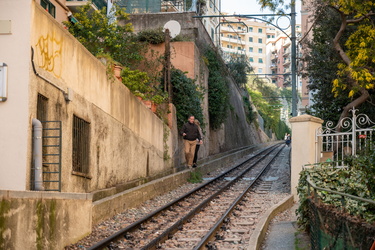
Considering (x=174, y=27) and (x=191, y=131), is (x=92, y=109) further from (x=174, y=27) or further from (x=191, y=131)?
(x=174, y=27)

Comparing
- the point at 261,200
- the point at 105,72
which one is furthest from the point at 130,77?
the point at 261,200

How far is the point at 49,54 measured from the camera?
392 inches

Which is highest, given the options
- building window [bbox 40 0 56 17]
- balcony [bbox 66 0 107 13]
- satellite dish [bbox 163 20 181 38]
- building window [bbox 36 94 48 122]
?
balcony [bbox 66 0 107 13]

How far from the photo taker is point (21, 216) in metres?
7.14

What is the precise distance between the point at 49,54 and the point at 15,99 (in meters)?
1.36

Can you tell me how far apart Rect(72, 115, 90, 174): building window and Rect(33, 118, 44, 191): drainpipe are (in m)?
2.05

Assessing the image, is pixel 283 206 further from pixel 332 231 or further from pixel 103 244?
pixel 332 231

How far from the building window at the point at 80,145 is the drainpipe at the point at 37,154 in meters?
2.05

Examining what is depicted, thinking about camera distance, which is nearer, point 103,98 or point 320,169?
point 320,169

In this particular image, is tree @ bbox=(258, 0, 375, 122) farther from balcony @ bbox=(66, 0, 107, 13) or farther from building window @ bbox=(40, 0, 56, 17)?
balcony @ bbox=(66, 0, 107, 13)

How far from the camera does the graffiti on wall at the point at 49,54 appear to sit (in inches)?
377

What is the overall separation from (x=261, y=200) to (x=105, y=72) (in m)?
5.01

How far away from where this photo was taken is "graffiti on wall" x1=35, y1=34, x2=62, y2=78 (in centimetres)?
957

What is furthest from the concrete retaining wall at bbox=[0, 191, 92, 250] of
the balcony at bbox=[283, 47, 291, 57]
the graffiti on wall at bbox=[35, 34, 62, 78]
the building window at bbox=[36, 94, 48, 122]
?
the balcony at bbox=[283, 47, 291, 57]
